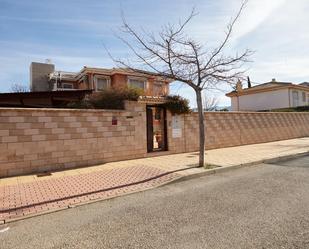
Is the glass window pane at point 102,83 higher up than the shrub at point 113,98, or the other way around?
the glass window pane at point 102,83

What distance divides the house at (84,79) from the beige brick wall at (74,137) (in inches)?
402

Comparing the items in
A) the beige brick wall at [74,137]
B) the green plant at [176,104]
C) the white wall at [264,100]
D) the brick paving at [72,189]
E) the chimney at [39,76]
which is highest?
the chimney at [39,76]

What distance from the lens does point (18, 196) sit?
6.07m

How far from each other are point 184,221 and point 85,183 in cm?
350

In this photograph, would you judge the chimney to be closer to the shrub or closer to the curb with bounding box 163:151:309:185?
the shrub

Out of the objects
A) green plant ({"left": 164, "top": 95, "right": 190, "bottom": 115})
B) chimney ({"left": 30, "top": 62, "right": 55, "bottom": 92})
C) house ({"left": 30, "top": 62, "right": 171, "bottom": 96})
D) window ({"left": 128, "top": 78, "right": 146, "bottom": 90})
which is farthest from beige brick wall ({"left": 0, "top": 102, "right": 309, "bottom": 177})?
chimney ({"left": 30, "top": 62, "right": 55, "bottom": 92})

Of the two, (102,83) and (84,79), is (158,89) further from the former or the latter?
(84,79)

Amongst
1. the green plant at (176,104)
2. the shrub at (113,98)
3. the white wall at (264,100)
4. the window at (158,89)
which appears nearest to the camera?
the shrub at (113,98)

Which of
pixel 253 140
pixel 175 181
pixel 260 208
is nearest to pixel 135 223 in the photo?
pixel 260 208

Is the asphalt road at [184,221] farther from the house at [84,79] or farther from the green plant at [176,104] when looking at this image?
the house at [84,79]

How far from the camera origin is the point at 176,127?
1232 centimetres

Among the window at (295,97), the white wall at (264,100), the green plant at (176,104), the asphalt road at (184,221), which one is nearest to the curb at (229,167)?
the asphalt road at (184,221)

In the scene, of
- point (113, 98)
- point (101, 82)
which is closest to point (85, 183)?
point (113, 98)

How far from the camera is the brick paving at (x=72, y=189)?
5406 mm
